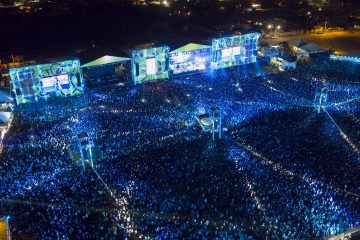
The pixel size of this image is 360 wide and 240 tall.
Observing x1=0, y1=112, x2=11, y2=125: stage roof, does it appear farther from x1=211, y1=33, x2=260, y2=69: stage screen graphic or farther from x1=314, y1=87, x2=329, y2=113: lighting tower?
x1=314, y1=87, x2=329, y2=113: lighting tower

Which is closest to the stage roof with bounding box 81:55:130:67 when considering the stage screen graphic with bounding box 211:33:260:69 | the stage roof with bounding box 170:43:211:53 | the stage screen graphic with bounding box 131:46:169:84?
the stage screen graphic with bounding box 131:46:169:84

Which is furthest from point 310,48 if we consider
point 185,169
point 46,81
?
point 46,81

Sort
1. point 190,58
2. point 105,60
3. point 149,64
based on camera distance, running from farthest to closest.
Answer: point 190,58 → point 149,64 → point 105,60

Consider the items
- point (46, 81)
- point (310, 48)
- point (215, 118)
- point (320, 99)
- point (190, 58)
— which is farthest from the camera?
point (310, 48)

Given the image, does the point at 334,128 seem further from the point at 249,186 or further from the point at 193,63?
the point at 193,63

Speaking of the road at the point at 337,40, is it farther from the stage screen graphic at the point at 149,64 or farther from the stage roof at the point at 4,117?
the stage roof at the point at 4,117

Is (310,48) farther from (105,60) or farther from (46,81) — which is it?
(46,81)
